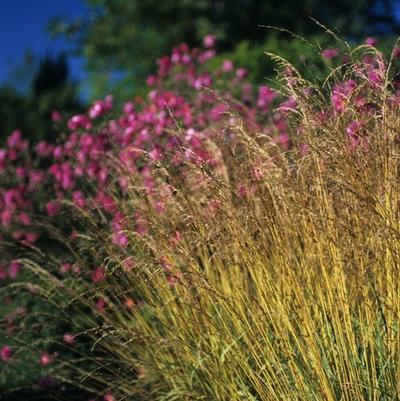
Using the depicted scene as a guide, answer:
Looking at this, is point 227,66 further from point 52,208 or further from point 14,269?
point 14,269

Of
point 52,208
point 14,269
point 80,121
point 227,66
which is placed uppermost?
point 227,66

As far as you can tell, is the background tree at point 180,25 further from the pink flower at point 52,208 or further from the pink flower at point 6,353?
the pink flower at point 6,353

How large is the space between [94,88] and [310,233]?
601 inches

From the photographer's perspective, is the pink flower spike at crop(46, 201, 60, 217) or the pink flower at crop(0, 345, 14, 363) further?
the pink flower spike at crop(46, 201, 60, 217)

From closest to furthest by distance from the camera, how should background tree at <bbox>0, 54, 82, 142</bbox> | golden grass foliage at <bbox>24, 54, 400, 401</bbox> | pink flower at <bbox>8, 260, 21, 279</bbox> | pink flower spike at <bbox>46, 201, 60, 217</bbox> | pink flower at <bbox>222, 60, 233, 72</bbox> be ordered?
golden grass foliage at <bbox>24, 54, 400, 401</bbox>, pink flower at <bbox>8, 260, 21, 279</bbox>, pink flower spike at <bbox>46, 201, 60, 217</bbox>, pink flower at <bbox>222, 60, 233, 72</bbox>, background tree at <bbox>0, 54, 82, 142</bbox>

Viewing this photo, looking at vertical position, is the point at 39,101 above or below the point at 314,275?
above

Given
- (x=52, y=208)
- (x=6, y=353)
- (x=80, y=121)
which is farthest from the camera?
(x=80, y=121)

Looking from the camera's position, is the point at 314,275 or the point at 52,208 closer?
the point at 314,275

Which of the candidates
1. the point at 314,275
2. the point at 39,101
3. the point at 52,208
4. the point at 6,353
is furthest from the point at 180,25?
the point at 314,275

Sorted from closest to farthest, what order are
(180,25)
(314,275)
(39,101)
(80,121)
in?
(314,275), (80,121), (180,25), (39,101)

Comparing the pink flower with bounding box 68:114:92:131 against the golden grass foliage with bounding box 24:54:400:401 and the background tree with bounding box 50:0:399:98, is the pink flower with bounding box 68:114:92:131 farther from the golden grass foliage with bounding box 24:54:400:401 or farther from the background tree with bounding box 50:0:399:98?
the background tree with bounding box 50:0:399:98

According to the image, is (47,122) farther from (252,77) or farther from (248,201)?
(248,201)

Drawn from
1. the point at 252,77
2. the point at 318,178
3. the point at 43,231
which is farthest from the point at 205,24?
the point at 318,178

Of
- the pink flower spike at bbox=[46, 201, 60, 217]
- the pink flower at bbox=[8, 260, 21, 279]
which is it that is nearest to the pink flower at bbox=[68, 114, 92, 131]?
the pink flower spike at bbox=[46, 201, 60, 217]
